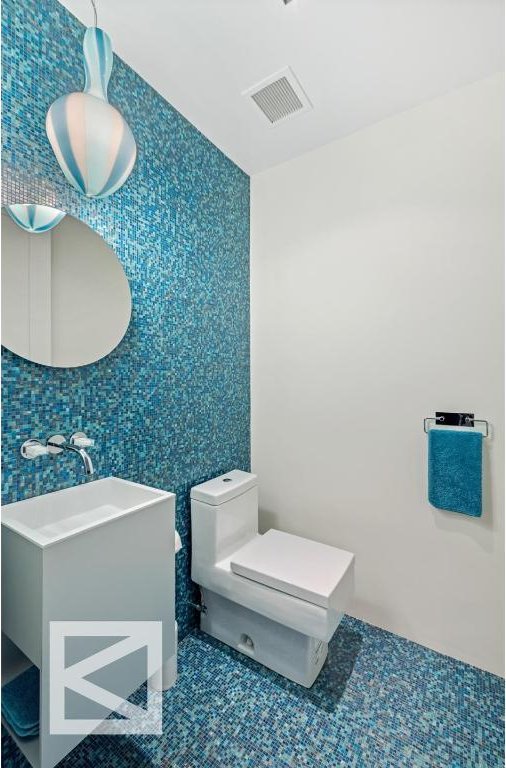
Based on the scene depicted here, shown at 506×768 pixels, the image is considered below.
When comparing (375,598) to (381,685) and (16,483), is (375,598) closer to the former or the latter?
(381,685)

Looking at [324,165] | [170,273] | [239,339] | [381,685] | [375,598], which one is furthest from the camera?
[239,339]

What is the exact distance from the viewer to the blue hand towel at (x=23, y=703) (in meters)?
0.96

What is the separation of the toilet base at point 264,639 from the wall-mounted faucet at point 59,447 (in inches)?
41.1

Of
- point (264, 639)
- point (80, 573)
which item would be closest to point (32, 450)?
point (80, 573)

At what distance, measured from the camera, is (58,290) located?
1.22m

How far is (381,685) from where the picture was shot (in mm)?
1484

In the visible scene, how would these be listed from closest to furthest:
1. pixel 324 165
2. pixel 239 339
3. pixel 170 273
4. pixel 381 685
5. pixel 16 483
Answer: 1. pixel 16 483
2. pixel 381 685
3. pixel 170 273
4. pixel 324 165
5. pixel 239 339

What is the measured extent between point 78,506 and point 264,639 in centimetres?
104

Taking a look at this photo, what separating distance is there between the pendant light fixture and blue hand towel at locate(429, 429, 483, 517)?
5.33 feet

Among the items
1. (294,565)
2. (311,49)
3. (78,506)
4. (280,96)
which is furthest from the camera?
(280,96)

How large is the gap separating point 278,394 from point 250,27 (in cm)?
166

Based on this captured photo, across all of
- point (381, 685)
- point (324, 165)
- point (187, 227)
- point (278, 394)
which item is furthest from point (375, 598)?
point (324, 165)

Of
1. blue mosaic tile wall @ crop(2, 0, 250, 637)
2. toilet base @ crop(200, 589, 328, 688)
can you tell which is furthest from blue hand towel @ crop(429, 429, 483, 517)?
blue mosaic tile wall @ crop(2, 0, 250, 637)

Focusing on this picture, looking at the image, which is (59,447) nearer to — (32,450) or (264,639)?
(32,450)
